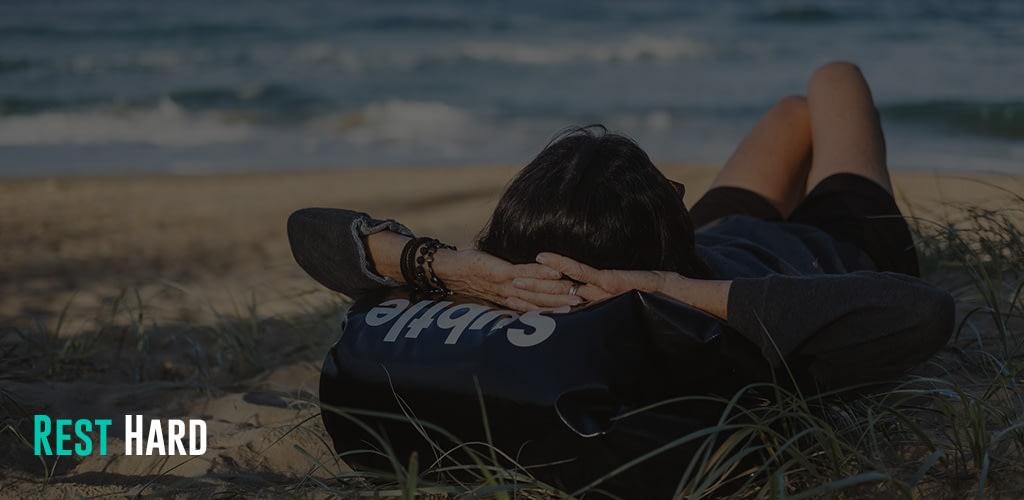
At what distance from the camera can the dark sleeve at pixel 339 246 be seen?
234 cm

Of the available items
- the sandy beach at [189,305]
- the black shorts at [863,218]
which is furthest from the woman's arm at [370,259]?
the black shorts at [863,218]

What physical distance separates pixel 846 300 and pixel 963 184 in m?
5.41

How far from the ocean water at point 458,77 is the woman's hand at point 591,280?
653 cm

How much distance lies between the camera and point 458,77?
13109mm

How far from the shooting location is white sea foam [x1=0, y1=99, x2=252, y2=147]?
966 centimetres

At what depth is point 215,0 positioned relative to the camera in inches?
750

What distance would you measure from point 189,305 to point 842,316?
330 cm

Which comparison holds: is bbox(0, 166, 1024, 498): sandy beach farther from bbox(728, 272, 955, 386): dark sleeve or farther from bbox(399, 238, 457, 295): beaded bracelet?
bbox(728, 272, 955, 386): dark sleeve

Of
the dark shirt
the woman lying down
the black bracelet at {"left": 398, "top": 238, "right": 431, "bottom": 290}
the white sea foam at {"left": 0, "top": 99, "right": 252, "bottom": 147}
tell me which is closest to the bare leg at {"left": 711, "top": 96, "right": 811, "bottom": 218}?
the woman lying down

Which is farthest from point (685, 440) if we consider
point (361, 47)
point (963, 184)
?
point (361, 47)

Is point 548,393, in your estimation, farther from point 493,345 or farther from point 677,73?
point 677,73

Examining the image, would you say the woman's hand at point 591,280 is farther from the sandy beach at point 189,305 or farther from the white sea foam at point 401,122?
the white sea foam at point 401,122

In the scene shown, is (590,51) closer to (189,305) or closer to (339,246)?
(189,305)

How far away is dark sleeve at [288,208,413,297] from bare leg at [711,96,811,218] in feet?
4.52
